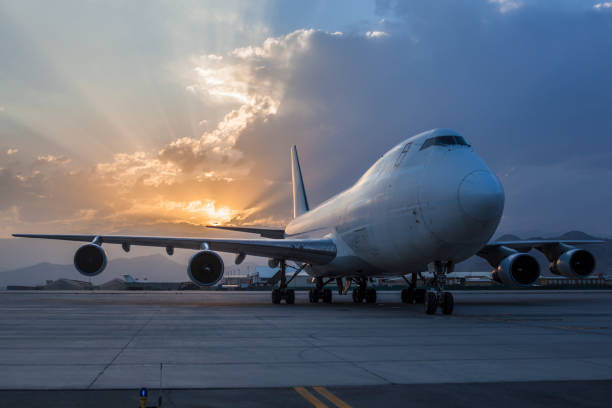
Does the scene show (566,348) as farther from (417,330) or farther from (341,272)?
(341,272)

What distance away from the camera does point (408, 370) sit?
6344mm

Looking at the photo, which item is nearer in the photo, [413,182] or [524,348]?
[524,348]

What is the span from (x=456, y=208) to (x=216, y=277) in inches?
384

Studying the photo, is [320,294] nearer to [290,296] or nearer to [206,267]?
[290,296]

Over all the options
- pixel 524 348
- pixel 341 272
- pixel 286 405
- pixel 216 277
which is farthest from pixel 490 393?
pixel 341 272

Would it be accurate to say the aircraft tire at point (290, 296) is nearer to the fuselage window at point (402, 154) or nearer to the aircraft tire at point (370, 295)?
the aircraft tire at point (370, 295)

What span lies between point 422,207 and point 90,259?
540 inches

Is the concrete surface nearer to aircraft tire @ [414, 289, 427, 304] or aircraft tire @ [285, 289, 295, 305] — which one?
aircraft tire @ [414, 289, 427, 304]

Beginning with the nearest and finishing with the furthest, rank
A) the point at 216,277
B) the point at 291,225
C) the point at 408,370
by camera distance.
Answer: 1. the point at 408,370
2. the point at 216,277
3. the point at 291,225

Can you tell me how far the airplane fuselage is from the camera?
1347 cm

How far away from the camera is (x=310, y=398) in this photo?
16.0 ft

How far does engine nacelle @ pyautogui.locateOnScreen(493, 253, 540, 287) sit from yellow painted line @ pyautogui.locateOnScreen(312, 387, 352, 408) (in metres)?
17.8

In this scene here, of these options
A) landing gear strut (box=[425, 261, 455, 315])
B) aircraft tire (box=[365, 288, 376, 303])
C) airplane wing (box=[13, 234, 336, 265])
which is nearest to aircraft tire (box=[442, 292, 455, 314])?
landing gear strut (box=[425, 261, 455, 315])

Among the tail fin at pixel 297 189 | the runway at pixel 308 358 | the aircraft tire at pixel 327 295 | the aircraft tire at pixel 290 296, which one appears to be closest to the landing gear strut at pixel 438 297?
the runway at pixel 308 358
